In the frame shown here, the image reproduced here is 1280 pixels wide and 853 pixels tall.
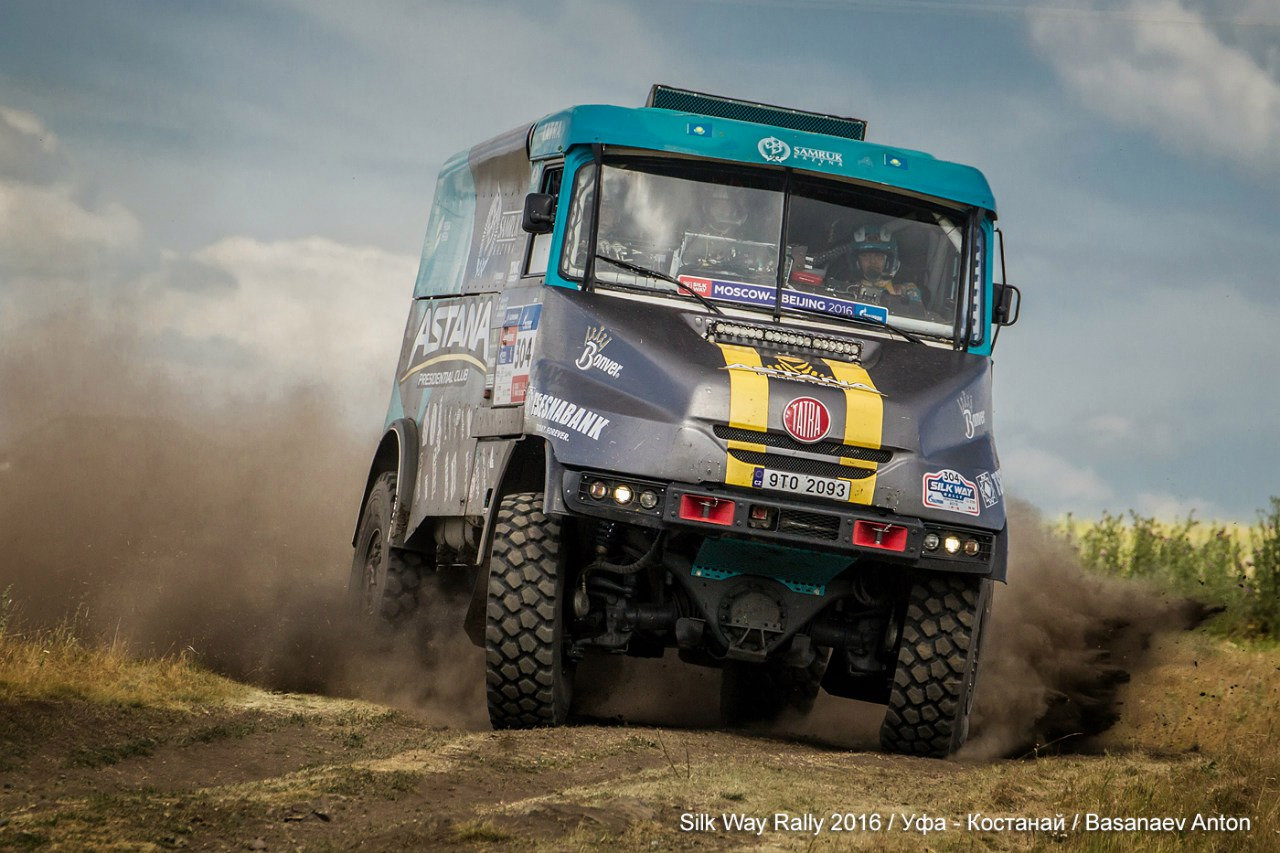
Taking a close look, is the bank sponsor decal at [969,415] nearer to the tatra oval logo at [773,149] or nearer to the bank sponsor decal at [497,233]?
the tatra oval logo at [773,149]

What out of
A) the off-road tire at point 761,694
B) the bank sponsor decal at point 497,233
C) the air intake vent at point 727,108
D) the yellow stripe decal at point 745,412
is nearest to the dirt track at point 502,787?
the off-road tire at point 761,694

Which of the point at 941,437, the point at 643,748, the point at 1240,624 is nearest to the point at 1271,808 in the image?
the point at 941,437

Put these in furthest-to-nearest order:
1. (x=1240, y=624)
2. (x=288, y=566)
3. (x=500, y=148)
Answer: (x=1240, y=624) → (x=288, y=566) → (x=500, y=148)

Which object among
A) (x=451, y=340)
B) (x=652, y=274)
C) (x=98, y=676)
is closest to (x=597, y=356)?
(x=652, y=274)

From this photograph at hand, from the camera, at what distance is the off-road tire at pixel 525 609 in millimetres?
8695

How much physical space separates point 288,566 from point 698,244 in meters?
7.13

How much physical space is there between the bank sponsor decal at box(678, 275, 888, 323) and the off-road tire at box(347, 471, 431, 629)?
3704mm

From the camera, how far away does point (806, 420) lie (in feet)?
27.8

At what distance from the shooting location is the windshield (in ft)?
30.3

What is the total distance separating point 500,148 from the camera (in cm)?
1130

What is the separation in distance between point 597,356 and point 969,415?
77.5 inches

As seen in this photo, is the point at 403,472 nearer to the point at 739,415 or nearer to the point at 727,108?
the point at 727,108

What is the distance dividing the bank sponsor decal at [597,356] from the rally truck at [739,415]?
0.01m

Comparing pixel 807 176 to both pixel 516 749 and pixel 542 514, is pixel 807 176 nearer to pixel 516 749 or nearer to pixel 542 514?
pixel 542 514
